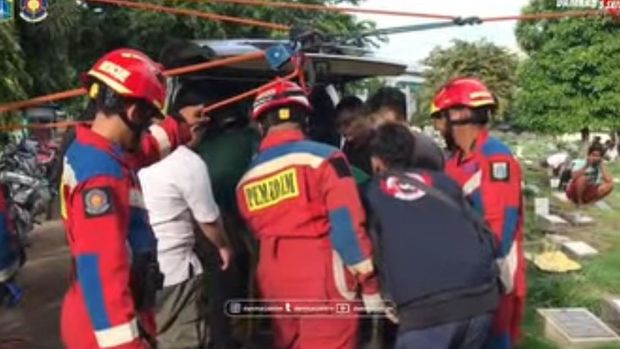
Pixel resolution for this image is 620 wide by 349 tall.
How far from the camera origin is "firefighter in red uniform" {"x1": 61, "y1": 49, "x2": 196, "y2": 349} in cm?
277

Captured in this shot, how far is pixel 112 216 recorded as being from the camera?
2.79 meters

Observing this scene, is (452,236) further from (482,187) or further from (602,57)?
(602,57)

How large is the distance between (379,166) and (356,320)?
0.73 meters

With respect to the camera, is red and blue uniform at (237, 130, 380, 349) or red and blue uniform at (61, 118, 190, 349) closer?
red and blue uniform at (61, 118, 190, 349)

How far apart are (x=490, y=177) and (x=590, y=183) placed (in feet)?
37.7

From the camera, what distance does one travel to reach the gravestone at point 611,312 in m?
7.23

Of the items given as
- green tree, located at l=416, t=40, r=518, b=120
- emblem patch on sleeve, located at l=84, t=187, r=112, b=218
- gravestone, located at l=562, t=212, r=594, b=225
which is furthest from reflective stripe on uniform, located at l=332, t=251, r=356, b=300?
green tree, located at l=416, t=40, r=518, b=120

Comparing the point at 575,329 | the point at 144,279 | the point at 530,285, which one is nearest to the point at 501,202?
the point at 144,279

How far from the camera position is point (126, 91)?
9.54ft

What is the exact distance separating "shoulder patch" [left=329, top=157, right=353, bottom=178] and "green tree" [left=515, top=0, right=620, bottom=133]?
915 inches

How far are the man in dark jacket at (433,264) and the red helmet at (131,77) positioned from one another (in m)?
1.01

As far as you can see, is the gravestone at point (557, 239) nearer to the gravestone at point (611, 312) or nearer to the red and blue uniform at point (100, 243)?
the gravestone at point (611, 312)

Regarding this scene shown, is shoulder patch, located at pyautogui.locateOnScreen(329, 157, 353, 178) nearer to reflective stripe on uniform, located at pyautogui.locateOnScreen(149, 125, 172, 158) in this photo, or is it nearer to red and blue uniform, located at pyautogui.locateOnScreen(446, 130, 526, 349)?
red and blue uniform, located at pyautogui.locateOnScreen(446, 130, 526, 349)

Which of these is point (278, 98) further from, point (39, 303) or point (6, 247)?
point (39, 303)
